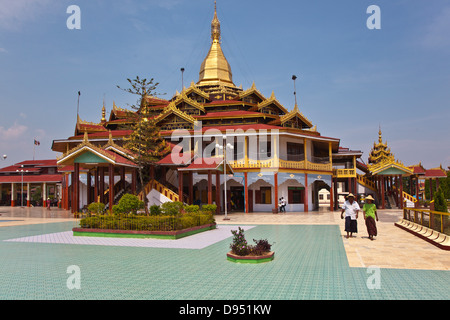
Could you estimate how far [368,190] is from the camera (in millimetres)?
39562

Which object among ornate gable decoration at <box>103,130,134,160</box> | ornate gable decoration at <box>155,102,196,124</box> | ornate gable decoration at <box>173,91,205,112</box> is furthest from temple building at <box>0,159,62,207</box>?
ornate gable decoration at <box>103,130,134,160</box>

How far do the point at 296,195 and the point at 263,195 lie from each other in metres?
2.99

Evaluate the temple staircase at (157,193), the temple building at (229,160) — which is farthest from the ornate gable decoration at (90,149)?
the temple staircase at (157,193)

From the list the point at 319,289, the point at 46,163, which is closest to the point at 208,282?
the point at 319,289

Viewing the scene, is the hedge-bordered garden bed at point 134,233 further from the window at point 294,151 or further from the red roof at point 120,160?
the window at point 294,151

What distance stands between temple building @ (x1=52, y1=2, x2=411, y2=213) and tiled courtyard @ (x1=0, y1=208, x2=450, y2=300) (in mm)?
12696

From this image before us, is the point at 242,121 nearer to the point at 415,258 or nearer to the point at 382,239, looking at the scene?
the point at 382,239

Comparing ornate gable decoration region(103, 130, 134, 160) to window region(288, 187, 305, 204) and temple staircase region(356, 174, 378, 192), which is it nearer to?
window region(288, 187, 305, 204)

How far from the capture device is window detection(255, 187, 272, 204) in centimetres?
3281

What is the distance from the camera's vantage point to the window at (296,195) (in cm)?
3300

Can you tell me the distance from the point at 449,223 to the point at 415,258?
8.02ft

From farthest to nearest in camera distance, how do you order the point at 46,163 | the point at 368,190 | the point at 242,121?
the point at 46,163 → the point at 368,190 → the point at 242,121

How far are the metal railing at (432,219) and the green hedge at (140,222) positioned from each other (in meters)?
9.53
